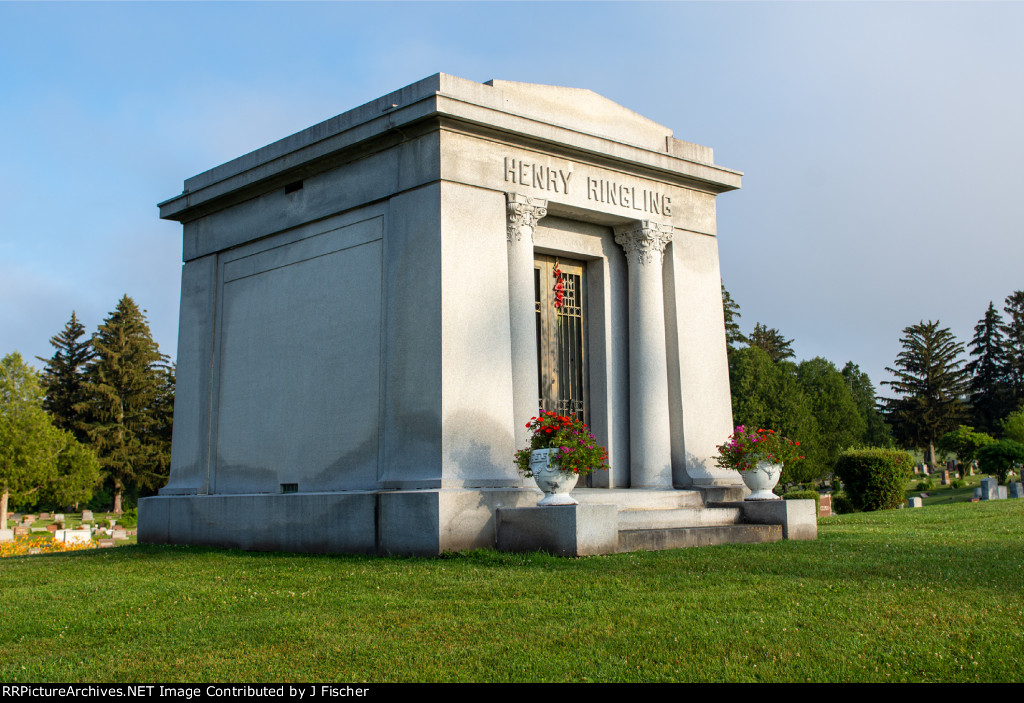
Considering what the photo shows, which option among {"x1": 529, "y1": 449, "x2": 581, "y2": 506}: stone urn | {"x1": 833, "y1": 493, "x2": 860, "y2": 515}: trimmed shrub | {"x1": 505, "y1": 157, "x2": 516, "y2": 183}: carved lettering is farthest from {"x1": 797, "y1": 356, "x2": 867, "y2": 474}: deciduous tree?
{"x1": 529, "y1": 449, "x2": 581, "y2": 506}: stone urn

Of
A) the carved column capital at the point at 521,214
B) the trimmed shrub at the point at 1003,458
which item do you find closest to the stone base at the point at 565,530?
the carved column capital at the point at 521,214

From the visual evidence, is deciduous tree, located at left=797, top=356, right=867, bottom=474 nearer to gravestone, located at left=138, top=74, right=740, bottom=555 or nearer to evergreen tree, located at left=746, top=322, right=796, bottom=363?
evergreen tree, located at left=746, top=322, right=796, bottom=363

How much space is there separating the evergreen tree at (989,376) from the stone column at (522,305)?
71521mm

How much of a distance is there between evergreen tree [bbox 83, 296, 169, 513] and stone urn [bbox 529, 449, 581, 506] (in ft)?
200

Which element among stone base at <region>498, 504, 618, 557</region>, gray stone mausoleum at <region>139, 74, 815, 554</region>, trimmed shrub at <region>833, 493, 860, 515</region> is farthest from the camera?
trimmed shrub at <region>833, 493, 860, 515</region>

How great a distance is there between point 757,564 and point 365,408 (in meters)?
5.95

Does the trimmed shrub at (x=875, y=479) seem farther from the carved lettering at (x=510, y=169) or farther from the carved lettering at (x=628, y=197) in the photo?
the carved lettering at (x=510, y=169)

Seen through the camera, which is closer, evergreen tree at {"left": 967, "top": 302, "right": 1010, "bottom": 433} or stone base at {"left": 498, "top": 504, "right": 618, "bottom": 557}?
stone base at {"left": 498, "top": 504, "right": 618, "bottom": 557}

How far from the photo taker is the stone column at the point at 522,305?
1300cm

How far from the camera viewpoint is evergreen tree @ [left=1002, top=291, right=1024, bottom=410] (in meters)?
74.3

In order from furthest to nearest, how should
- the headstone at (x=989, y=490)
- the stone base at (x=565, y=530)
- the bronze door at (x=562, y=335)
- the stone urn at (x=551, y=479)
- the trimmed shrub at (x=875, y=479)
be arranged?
the headstone at (x=989, y=490), the trimmed shrub at (x=875, y=479), the bronze door at (x=562, y=335), the stone urn at (x=551, y=479), the stone base at (x=565, y=530)

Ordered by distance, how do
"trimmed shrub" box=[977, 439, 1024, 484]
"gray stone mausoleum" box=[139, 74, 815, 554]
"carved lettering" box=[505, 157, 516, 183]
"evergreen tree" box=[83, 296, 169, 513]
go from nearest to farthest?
"gray stone mausoleum" box=[139, 74, 815, 554] < "carved lettering" box=[505, 157, 516, 183] < "trimmed shrub" box=[977, 439, 1024, 484] < "evergreen tree" box=[83, 296, 169, 513]

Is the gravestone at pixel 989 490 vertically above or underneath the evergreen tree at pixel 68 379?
underneath

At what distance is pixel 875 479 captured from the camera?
28312mm
